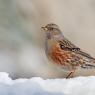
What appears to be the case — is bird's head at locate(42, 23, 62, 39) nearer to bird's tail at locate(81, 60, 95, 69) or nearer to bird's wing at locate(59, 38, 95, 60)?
bird's wing at locate(59, 38, 95, 60)

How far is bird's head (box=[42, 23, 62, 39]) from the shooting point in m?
2.07

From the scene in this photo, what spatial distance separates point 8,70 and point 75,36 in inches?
12.3

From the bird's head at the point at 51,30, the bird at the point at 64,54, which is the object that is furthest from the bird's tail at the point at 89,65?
the bird's head at the point at 51,30

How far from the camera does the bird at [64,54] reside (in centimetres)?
207

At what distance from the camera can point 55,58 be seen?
2.06 meters

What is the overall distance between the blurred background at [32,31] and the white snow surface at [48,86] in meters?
0.04

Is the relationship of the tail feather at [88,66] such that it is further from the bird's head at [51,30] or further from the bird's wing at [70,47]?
the bird's head at [51,30]

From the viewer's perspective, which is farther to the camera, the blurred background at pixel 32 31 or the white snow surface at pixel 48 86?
the blurred background at pixel 32 31

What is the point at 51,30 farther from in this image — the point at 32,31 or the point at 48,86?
the point at 48,86

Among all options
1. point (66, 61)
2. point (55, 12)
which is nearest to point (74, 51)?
point (66, 61)

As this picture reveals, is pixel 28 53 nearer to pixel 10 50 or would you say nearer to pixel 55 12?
pixel 10 50

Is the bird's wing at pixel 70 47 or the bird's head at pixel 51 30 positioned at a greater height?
the bird's head at pixel 51 30

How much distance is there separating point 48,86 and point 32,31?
0.25 metres

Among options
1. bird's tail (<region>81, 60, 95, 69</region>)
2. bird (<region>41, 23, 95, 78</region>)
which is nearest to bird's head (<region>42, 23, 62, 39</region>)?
bird (<region>41, 23, 95, 78</region>)
